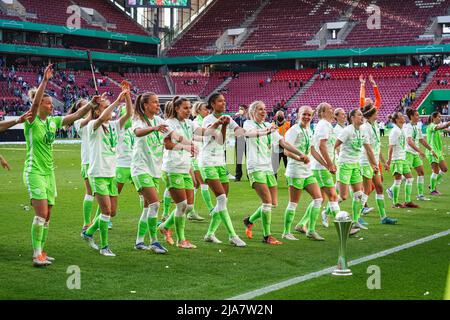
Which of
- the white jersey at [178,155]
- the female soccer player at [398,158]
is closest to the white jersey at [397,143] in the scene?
the female soccer player at [398,158]

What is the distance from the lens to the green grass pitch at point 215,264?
26.2ft

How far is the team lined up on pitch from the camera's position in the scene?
9516 mm

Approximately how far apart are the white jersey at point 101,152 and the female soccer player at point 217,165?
137 centimetres

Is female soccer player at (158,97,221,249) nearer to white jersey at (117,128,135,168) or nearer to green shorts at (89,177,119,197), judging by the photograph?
green shorts at (89,177,119,197)

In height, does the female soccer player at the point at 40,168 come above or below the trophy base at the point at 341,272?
above

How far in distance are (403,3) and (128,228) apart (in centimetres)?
5827

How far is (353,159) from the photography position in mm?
12961

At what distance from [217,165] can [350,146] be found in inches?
107

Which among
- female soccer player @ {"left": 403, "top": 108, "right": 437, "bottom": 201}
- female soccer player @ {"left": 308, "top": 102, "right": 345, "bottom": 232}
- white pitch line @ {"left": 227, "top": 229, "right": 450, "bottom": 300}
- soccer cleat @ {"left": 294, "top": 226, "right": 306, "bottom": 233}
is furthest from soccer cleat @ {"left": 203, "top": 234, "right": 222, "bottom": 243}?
female soccer player @ {"left": 403, "top": 108, "right": 437, "bottom": 201}

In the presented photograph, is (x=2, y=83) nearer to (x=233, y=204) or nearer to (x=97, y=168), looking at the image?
(x=233, y=204)

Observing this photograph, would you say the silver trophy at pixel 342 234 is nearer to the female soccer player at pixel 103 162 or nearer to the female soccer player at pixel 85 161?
the female soccer player at pixel 103 162

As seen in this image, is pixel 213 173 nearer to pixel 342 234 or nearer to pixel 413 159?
pixel 342 234

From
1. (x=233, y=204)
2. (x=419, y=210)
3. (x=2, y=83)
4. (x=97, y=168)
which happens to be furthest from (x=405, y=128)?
(x=2, y=83)

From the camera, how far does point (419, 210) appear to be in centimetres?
1584
